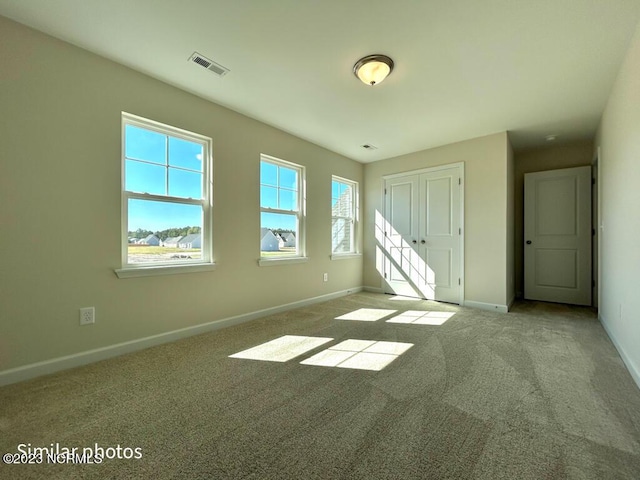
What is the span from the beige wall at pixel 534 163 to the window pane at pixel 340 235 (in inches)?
114

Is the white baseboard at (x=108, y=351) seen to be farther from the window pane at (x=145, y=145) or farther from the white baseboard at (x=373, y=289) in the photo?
the white baseboard at (x=373, y=289)

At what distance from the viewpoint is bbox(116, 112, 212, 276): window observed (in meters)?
2.52

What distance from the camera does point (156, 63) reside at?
7.85ft

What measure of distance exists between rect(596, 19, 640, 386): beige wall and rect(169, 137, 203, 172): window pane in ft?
12.2

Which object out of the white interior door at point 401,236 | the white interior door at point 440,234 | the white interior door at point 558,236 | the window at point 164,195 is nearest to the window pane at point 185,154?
the window at point 164,195

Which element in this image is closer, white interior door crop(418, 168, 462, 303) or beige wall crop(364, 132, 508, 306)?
beige wall crop(364, 132, 508, 306)

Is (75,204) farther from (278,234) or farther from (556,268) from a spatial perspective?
(556,268)

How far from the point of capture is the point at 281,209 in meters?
3.85

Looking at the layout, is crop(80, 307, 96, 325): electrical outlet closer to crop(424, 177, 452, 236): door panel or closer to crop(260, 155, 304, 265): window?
crop(260, 155, 304, 265): window

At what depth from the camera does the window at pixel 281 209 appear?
3.65 meters

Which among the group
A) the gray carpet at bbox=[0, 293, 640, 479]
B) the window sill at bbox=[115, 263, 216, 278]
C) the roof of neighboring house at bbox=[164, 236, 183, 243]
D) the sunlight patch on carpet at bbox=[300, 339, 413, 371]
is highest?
the roof of neighboring house at bbox=[164, 236, 183, 243]

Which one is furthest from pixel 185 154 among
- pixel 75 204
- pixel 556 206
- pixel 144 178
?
pixel 556 206

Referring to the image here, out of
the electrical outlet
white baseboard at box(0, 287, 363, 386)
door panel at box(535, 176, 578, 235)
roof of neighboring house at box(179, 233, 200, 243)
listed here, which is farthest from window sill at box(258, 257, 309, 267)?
door panel at box(535, 176, 578, 235)

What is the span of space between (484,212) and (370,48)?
2.92 metres
